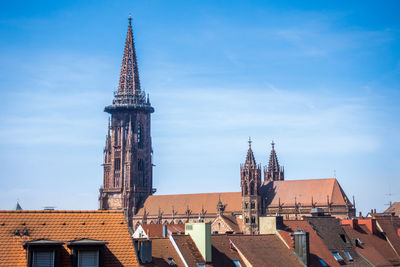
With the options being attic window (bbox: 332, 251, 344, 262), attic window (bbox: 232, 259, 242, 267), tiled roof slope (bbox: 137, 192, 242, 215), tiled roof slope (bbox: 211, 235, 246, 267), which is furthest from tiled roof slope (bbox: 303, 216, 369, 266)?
tiled roof slope (bbox: 137, 192, 242, 215)

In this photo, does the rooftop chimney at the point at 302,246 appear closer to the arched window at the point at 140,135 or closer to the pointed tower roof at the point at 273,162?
the pointed tower roof at the point at 273,162

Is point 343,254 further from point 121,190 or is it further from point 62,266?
point 121,190

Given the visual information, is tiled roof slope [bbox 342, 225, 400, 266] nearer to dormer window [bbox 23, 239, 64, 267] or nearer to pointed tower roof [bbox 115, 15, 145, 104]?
dormer window [bbox 23, 239, 64, 267]

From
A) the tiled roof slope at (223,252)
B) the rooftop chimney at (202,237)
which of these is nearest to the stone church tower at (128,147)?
the tiled roof slope at (223,252)

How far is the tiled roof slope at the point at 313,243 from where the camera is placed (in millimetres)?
50000

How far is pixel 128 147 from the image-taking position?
519 ft

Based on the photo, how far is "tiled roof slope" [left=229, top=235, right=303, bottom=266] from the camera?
44.6 m

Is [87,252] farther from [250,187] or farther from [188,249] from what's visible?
[250,187]

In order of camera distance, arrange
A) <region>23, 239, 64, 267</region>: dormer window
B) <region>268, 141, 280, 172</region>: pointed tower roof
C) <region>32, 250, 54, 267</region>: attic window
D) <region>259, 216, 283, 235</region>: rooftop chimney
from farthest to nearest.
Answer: <region>268, 141, 280, 172</region>: pointed tower roof → <region>259, 216, 283, 235</region>: rooftop chimney → <region>32, 250, 54, 267</region>: attic window → <region>23, 239, 64, 267</region>: dormer window

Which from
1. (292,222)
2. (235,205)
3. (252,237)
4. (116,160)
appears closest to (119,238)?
(252,237)

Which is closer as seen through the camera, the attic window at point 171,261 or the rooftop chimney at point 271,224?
the attic window at point 171,261

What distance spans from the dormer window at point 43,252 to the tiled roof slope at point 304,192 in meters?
118

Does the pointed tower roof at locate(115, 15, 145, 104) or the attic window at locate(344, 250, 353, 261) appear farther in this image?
the pointed tower roof at locate(115, 15, 145, 104)

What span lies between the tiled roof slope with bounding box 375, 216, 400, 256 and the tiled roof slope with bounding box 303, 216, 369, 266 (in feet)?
27.7
